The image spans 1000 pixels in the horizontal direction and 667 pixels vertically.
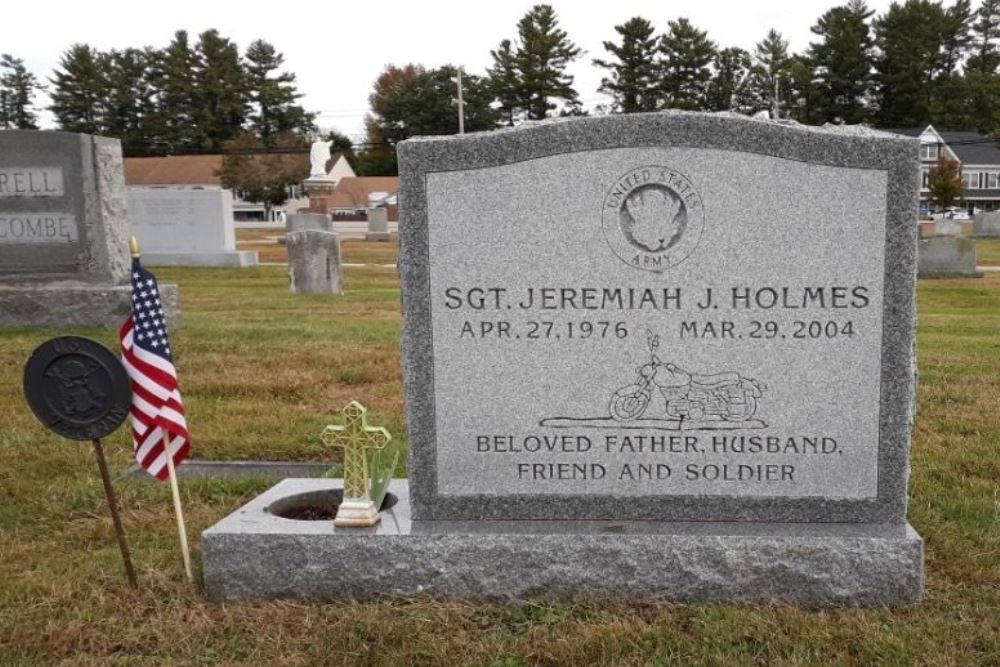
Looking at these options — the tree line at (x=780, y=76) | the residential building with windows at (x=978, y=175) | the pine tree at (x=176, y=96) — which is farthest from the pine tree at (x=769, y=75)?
the pine tree at (x=176, y=96)

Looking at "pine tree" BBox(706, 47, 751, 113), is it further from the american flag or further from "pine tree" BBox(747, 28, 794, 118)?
the american flag

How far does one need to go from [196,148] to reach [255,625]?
235ft

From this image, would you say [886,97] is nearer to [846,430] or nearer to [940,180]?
[940,180]

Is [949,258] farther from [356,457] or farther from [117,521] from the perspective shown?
[117,521]

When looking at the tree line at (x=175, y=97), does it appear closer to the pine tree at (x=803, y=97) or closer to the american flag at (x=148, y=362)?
the pine tree at (x=803, y=97)

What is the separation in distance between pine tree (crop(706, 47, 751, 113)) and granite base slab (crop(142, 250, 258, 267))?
1789 inches

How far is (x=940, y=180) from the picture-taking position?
48938mm

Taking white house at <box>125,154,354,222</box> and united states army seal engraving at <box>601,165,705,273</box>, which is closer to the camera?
united states army seal engraving at <box>601,165,705,273</box>

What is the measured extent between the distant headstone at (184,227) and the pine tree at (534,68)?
4074cm

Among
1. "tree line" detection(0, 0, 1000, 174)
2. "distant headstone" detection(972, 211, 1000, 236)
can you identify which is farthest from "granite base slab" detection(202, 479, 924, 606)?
"tree line" detection(0, 0, 1000, 174)

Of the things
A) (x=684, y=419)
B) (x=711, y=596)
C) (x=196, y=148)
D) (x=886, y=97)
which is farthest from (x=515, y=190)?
(x=196, y=148)

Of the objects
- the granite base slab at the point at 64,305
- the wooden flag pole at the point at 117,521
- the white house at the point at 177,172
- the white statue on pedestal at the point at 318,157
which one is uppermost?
the white house at the point at 177,172

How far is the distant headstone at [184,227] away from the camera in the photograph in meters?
20.2

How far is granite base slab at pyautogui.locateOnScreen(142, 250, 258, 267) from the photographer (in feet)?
66.1
